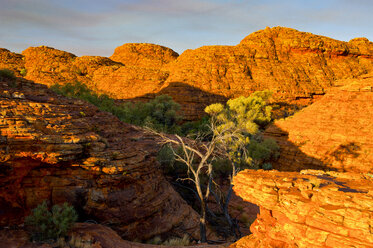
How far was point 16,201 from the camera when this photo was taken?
6922 mm

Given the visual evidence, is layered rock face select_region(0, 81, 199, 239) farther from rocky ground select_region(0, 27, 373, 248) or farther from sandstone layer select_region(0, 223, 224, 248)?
sandstone layer select_region(0, 223, 224, 248)

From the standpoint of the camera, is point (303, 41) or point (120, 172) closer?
point (120, 172)

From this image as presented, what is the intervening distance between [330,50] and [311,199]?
54699mm

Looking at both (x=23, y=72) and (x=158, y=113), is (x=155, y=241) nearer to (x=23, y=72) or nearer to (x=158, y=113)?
(x=158, y=113)

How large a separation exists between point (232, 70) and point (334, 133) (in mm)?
28032

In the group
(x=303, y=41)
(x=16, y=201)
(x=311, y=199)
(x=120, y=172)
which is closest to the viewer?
(x=311, y=199)

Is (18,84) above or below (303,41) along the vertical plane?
below

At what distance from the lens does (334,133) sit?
17.0 metres

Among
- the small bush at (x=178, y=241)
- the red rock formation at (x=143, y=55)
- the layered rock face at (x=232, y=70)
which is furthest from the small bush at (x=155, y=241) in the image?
the red rock formation at (x=143, y=55)

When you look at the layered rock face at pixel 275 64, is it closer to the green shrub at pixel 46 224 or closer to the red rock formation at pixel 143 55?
the red rock formation at pixel 143 55

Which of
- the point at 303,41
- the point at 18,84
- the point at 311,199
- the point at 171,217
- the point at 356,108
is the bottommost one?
the point at 171,217

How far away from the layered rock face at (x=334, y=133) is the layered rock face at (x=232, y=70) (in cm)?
1851

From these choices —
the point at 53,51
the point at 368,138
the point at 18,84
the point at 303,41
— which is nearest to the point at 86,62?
the point at 53,51

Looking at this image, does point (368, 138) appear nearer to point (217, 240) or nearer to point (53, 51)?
point (217, 240)
